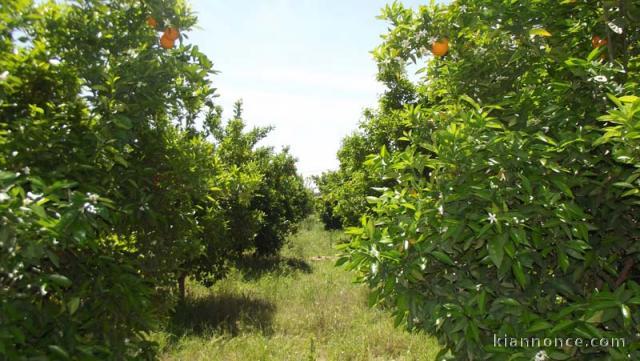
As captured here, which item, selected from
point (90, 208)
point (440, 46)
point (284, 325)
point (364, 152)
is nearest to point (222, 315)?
point (284, 325)

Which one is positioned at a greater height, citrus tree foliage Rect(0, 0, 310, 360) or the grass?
citrus tree foliage Rect(0, 0, 310, 360)

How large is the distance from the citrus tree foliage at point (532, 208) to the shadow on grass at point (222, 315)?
4533 millimetres

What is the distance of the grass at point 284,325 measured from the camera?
530 cm

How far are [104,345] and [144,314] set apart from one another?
279 millimetres

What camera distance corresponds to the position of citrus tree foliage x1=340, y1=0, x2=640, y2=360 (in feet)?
6.06

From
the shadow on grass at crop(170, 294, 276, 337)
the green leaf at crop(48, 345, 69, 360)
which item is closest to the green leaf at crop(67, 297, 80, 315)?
the green leaf at crop(48, 345, 69, 360)

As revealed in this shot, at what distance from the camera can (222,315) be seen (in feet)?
23.3

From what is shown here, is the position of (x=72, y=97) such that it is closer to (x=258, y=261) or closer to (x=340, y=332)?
(x=340, y=332)

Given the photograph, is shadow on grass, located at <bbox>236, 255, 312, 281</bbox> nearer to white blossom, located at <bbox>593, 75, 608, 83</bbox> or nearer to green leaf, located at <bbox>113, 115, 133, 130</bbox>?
green leaf, located at <bbox>113, 115, 133, 130</bbox>

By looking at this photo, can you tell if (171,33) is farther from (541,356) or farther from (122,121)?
(541,356)

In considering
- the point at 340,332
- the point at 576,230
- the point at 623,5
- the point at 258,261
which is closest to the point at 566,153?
the point at 576,230

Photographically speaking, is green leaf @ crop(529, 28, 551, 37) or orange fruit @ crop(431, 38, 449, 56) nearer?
green leaf @ crop(529, 28, 551, 37)

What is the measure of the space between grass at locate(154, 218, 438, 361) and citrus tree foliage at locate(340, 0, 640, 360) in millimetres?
3026

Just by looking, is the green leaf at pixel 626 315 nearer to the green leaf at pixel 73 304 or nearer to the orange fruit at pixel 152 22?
the green leaf at pixel 73 304
